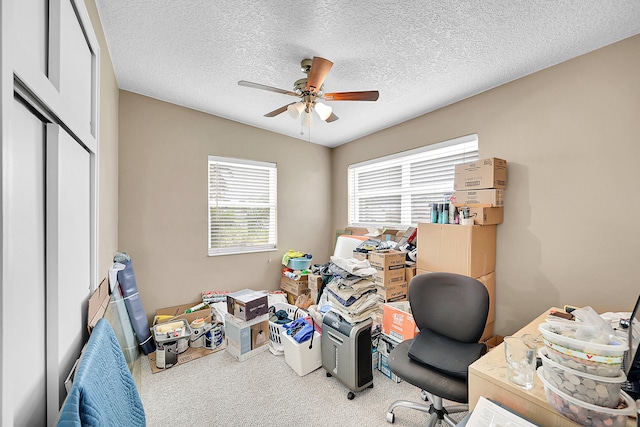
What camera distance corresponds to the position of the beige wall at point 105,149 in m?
1.80

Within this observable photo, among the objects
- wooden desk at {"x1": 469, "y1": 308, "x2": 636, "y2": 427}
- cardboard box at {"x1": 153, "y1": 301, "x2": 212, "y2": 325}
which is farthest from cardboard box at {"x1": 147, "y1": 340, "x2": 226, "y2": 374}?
wooden desk at {"x1": 469, "y1": 308, "x2": 636, "y2": 427}

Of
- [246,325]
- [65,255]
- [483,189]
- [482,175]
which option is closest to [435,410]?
[246,325]

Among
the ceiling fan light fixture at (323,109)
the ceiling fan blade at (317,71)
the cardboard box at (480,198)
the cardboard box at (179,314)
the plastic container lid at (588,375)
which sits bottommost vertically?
the cardboard box at (179,314)

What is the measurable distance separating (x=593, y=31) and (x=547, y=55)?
28cm

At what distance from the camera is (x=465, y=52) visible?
2.03m

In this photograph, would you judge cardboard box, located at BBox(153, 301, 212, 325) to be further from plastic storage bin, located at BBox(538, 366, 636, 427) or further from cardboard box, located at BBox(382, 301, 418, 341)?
plastic storage bin, located at BBox(538, 366, 636, 427)

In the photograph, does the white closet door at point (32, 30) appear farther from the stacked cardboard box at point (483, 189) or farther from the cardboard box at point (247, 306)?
the stacked cardboard box at point (483, 189)

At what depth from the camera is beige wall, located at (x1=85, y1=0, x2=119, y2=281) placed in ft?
5.90

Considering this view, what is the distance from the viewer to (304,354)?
2.28 m

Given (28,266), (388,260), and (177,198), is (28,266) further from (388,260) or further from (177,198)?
(388,260)

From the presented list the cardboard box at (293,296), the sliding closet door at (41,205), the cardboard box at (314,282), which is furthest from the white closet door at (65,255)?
the cardboard box at (293,296)

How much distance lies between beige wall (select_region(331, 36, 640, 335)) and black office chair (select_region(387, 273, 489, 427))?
1137 mm

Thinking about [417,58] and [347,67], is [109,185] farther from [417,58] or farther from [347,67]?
[417,58]

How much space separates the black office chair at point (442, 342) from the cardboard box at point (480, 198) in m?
1.00
